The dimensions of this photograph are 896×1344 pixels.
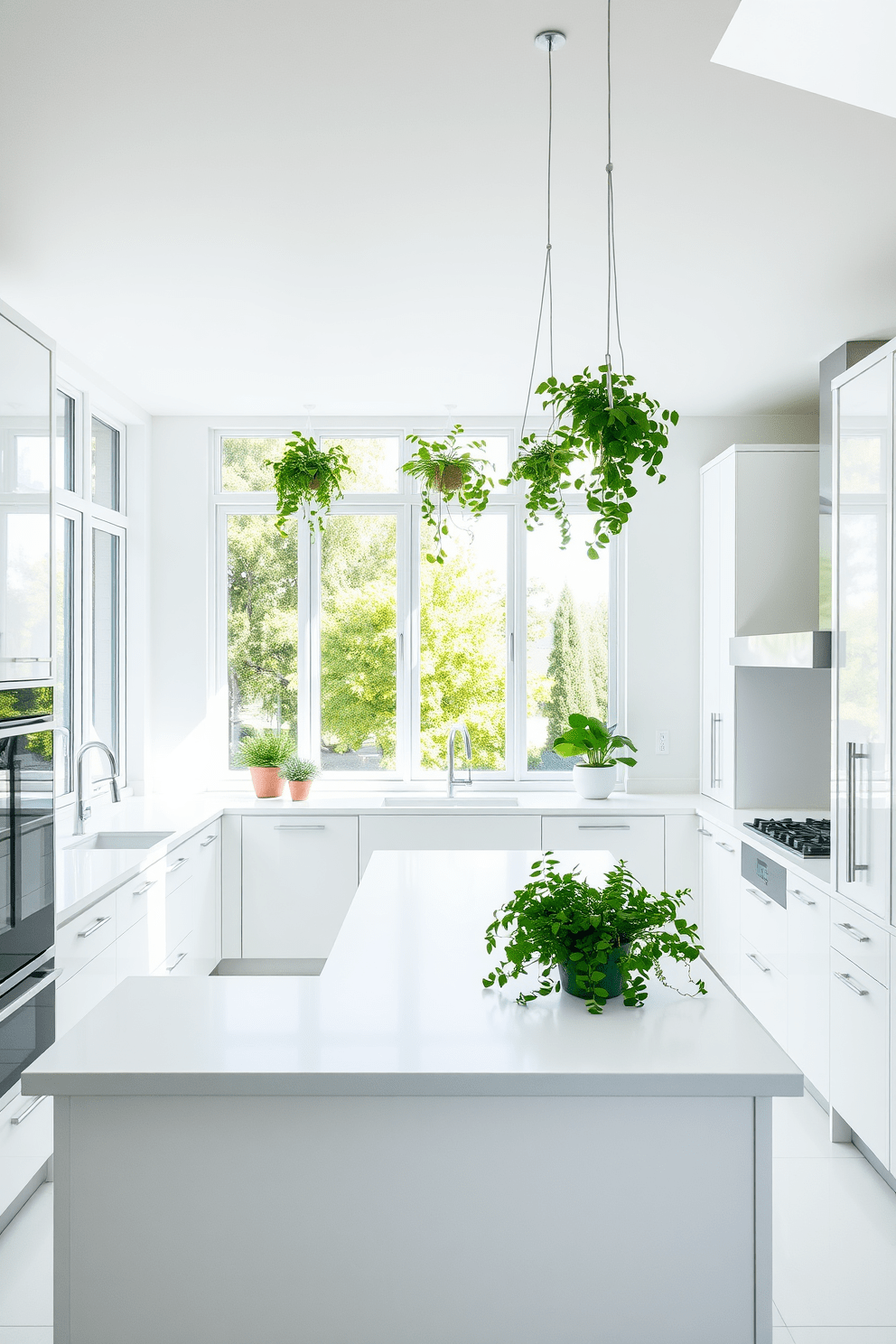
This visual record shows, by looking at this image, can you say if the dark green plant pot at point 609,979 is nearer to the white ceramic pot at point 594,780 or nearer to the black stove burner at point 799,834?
the black stove burner at point 799,834

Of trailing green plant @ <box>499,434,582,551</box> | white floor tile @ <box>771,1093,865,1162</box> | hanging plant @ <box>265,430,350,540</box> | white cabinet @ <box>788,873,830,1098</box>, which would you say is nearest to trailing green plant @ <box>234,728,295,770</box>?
hanging plant @ <box>265,430,350,540</box>

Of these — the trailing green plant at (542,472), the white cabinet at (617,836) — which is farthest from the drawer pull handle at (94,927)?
the white cabinet at (617,836)

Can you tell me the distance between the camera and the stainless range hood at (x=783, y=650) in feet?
10.7

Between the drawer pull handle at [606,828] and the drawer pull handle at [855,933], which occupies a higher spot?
the drawer pull handle at [606,828]

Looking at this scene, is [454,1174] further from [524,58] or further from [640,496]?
[640,496]

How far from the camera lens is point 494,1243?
4.54ft

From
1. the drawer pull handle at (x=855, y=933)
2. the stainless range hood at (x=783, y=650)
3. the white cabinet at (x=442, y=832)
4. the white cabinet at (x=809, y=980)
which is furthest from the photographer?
the white cabinet at (x=442, y=832)

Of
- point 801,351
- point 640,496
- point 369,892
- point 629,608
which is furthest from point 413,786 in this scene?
point 801,351

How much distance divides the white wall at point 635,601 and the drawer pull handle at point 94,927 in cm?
182

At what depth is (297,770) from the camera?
4555 millimetres

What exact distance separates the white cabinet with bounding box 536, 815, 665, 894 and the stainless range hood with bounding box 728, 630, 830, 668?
86cm

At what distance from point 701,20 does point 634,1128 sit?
1.96 meters

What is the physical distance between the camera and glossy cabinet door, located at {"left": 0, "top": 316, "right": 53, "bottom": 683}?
2.54 metres

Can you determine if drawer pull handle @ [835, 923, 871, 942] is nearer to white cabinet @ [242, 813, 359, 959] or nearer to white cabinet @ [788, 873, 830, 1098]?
white cabinet @ [788, 873, 830, 1098]
